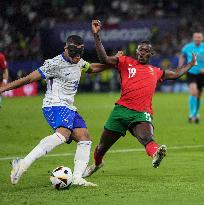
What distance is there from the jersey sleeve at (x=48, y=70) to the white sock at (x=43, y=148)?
913 mm

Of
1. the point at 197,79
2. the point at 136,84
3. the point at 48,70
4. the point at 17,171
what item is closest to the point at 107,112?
the point at 197,79

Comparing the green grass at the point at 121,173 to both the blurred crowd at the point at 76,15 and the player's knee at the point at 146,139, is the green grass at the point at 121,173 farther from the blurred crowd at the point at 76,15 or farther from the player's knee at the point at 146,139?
the blurred crowd at the point at 76,15

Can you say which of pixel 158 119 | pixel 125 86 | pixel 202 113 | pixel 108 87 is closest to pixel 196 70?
pixel 158 119

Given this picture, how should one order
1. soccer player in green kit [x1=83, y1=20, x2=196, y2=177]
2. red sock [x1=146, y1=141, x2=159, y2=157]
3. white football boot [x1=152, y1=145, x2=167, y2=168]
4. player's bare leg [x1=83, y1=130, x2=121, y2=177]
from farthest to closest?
player's bare leg [x1=83, y1=130, x2=121, y2=177] < soccer player in green kit [x1=83, y1=20, x2=196, y2=177] < red sock [x1=146, y1=141, x2=159, y2=157] < white football boot [x1=152, y1=145, x2=167, y2=168]

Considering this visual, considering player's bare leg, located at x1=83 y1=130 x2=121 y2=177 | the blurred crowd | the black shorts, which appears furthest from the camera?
the blurred crowd

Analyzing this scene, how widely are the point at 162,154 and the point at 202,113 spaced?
53.7 feet

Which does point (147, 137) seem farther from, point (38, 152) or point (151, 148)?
point (38, 152)

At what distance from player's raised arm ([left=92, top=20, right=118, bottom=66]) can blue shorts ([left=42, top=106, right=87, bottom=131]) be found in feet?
3.19

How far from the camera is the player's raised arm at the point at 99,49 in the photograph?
1112cm

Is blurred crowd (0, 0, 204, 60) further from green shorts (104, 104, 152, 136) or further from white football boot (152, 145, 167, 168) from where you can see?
white football boot (152, 145, 167, 168)

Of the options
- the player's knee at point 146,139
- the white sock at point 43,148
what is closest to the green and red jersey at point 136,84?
the player's knee at point 146,139

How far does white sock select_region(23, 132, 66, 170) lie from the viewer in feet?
34.4

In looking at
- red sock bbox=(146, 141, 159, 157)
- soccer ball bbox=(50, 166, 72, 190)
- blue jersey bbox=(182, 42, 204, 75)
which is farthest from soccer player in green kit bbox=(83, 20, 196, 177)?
blue jersey bbox=(182, 42, 204, 75)

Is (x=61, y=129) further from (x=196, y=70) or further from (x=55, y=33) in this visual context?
(x=55, y=33)
